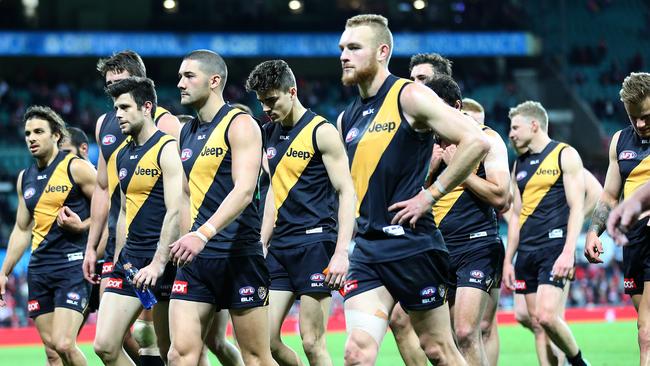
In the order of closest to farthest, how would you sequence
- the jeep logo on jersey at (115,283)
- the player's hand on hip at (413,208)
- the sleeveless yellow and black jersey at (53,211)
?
the player's hand on hip at (413,208), the jeep logo on jersey at (115,283), the sleeveless yellow and black jersey at (53,211)

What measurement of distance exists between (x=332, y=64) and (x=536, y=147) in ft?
93.7

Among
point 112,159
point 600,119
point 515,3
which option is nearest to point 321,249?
point 112,159

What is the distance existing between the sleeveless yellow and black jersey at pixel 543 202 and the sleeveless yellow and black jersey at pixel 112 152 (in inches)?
151

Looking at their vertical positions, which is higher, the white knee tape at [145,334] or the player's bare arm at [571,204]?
the player's bare arm at [571,204]

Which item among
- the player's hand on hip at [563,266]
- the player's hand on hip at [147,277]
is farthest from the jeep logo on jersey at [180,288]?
the player's hand on hip at [563,266]

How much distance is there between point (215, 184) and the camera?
23.5ft

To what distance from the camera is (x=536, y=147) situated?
10.6 meters

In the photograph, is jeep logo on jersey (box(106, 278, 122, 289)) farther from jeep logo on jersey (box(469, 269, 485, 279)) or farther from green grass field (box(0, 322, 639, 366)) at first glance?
green grass field (box(0, 322, 639, 366))

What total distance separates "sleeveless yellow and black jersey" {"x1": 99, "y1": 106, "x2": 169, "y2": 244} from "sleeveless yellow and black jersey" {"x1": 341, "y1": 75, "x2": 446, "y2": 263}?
101 inches

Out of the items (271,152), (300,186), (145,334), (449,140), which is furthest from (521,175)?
(449,140)

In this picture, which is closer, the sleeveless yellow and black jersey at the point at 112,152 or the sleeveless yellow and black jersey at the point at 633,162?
the sleeveless yellow and black jersey at the point at 633,162

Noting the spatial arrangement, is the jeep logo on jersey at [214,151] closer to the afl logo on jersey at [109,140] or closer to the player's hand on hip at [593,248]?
the afl logo on jersey at [109,140]

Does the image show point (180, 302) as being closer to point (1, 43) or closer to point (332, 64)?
point (1, 43)

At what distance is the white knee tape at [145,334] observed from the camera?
8.98m
